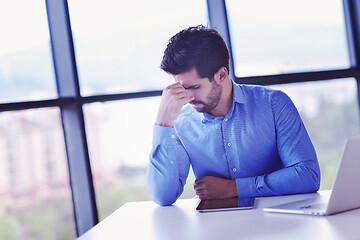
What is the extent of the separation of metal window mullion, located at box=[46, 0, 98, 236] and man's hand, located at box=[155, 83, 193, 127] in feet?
2.81

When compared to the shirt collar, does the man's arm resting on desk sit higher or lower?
lower

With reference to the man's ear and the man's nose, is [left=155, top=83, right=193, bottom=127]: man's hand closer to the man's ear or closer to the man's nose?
the man's nose

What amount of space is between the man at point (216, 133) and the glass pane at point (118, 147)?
72 centimetres

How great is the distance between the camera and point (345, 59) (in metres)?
3.51

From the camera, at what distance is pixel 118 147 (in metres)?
2.99

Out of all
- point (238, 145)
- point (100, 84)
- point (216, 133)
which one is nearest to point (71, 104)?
point (100, 84)

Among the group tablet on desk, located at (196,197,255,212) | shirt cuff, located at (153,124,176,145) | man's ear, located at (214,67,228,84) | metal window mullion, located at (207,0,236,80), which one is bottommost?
tablet on desk, located at (196,197,255,212)

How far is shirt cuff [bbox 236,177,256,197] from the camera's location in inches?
77.1

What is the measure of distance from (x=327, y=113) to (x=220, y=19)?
42.6 inches

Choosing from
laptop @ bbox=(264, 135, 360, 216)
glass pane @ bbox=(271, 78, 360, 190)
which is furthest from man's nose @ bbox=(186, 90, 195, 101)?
glass pane @ bbox=(271, 78, 360, 190)

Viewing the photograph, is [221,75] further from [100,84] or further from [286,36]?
[286,36]

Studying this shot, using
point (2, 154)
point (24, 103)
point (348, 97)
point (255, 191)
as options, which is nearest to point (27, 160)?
point (2, 154)

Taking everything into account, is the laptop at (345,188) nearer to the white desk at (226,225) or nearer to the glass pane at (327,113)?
the white desk at (226,225)

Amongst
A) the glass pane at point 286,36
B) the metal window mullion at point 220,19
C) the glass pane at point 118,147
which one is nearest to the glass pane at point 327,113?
the glass pane at point 286,36
